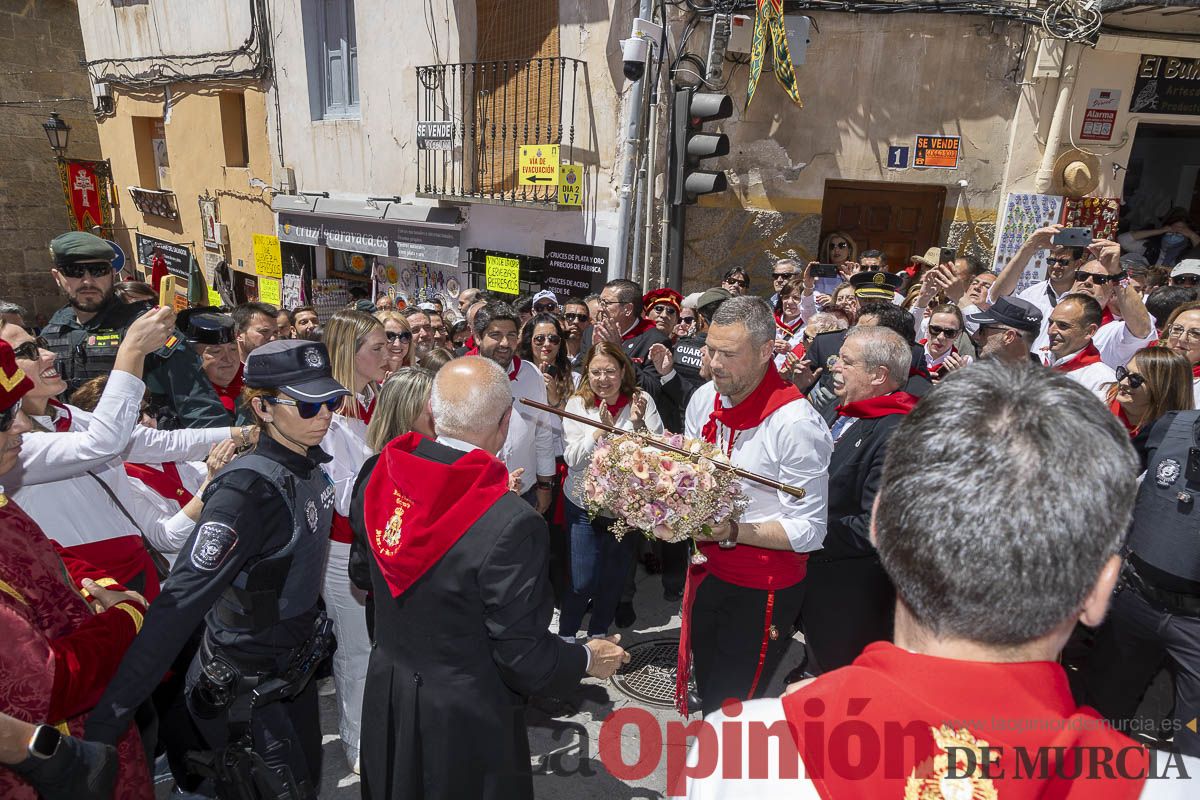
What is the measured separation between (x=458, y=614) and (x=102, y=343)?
4.02 metres

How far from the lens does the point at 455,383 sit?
263cm

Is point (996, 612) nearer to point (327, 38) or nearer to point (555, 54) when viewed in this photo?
point (555, 54)

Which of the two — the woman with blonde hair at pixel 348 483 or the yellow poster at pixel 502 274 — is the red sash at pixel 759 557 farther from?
the yellow poster at pixel 502 274

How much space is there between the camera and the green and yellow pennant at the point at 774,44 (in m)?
7.75

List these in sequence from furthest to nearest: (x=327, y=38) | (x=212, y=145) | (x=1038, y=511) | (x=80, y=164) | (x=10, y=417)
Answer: (x=80, y=164), (x=212, y=145), (x=327, y=38), (x=10, y=417), (x=1038, y=511)

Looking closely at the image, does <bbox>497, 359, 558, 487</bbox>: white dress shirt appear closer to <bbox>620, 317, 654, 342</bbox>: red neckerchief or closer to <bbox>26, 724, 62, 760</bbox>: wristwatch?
<bbox>620, 317, 654, 342</bbox>: red neckerchief

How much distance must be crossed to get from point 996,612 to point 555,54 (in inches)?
376

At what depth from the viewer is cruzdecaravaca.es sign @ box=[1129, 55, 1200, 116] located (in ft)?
28.2

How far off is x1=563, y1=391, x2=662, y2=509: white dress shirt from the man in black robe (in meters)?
2.00

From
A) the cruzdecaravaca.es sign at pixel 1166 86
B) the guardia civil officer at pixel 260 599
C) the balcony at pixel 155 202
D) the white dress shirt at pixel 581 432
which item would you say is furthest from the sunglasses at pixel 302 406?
the balcony at pixel 155 202

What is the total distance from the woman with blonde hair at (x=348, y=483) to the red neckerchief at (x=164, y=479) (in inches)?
31.4

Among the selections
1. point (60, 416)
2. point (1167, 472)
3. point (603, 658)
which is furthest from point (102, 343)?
point (1167, 472)

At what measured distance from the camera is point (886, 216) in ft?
30.1

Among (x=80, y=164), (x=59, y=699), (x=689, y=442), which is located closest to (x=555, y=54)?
(x=689, y=442)
